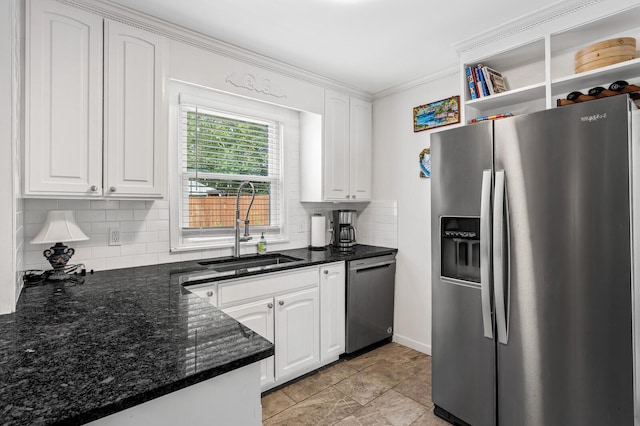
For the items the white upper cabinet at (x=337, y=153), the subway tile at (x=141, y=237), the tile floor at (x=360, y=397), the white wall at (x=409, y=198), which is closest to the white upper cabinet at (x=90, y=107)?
the subway tile at (x=141, y=237)

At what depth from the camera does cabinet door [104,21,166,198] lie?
1943 mm

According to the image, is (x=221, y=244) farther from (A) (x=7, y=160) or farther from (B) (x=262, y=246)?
(A) (x=7, y=160)

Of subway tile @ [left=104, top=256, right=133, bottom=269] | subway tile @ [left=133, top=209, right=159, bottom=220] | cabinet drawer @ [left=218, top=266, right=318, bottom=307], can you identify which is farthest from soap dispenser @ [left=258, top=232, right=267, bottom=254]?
subway tile @ [left=104, top=256, right=133, bottom=269]

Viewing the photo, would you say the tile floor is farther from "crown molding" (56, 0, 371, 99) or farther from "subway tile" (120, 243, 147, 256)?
"crown molding" (56, 0, 371, 99)

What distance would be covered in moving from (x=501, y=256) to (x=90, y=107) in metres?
2.33

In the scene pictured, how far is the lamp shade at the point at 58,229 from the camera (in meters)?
1.83

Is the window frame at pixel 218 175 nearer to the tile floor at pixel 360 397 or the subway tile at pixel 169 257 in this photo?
the subway tile at pixel 169 257

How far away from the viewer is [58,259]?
6.20 feet

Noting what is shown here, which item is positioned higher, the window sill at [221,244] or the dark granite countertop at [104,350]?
the window sill at [221,244]

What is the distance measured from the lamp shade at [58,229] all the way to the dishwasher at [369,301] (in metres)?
1.91

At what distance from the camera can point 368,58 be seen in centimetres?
271

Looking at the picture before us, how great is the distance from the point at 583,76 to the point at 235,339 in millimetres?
2269

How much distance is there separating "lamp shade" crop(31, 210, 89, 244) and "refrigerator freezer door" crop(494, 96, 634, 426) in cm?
234

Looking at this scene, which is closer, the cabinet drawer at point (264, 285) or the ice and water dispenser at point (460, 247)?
the ice and water dispenser at point (460, 247)
